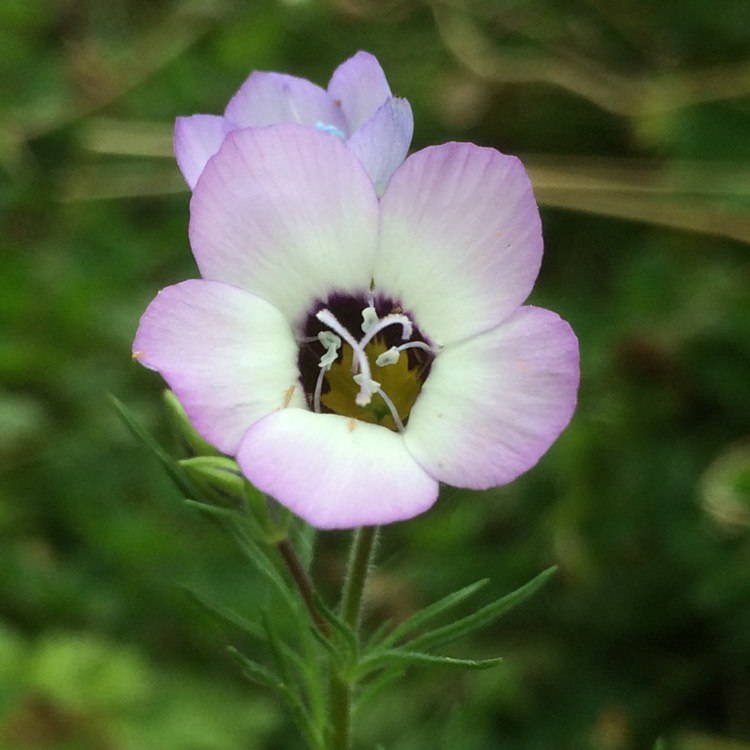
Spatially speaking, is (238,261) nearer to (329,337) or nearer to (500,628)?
(329,337)

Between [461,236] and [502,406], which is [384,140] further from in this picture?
[502,406]

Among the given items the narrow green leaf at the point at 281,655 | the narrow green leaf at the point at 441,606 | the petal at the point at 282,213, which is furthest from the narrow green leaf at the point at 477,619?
the petal at the point at 282,213

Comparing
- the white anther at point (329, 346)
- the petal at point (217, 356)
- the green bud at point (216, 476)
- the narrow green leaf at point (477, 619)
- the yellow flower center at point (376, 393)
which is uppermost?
the petal at point (217, 356)

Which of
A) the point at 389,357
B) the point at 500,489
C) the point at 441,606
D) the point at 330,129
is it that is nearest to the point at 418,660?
the point at 441,606

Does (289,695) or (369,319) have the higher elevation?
(369,319)

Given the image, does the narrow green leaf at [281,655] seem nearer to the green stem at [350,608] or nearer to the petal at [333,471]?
the green stem at [350,608]

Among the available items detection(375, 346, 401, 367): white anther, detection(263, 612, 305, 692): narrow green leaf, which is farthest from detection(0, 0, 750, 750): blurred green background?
detection(375, 346, 401, 367): white anther

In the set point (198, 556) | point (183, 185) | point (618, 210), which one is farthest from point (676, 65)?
point (198, 556)
